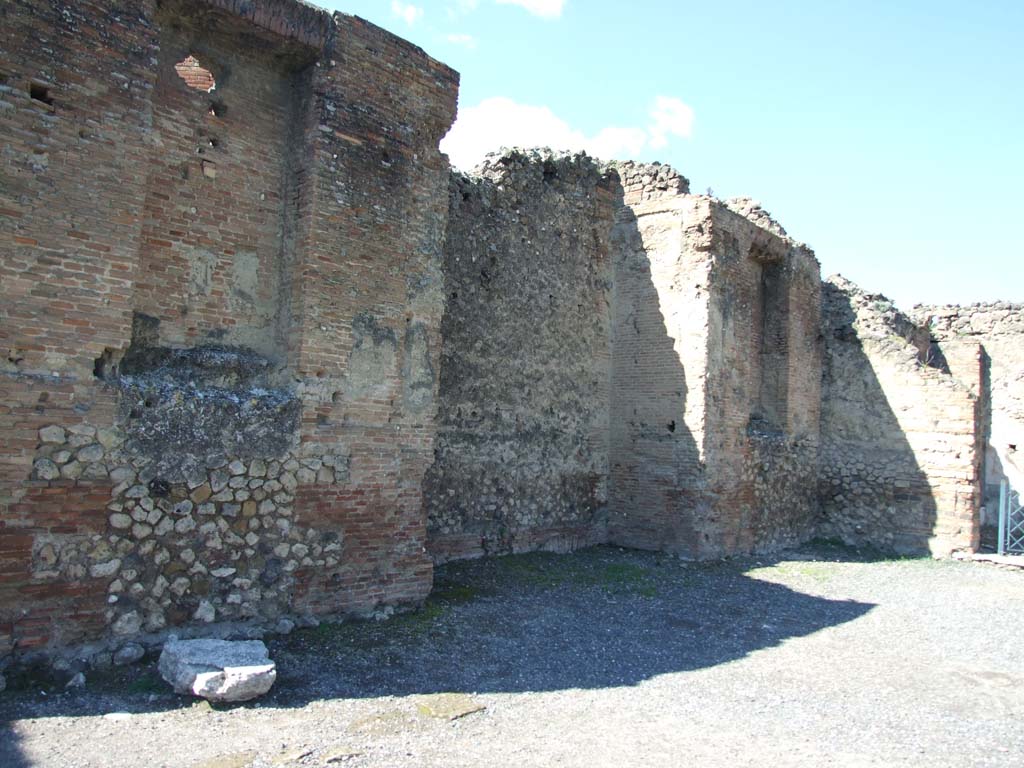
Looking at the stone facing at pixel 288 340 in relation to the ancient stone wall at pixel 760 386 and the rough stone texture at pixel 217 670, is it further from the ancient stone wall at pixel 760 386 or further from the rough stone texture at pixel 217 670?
the rough stone texture at pixel 217 670

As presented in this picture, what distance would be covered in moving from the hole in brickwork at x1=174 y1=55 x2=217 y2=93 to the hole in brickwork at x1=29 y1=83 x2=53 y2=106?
1.13 m

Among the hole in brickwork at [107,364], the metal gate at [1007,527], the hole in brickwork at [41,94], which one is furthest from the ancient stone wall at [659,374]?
the hole in brickwork at [41,94]

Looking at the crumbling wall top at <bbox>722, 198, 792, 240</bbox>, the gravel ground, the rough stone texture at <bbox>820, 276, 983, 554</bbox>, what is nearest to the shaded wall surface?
the gravel ground

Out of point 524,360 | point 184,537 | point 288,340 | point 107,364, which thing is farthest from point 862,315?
point 107,364

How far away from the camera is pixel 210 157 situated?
5.73 meters

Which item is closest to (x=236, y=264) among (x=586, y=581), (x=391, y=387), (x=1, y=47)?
(x=391, y=387)

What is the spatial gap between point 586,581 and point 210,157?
5.38 metres

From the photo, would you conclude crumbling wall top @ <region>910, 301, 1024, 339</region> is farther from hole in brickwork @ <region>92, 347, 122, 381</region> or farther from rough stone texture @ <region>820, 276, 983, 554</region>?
hole in brickwork @ <region>92, 347, 122, 381</region>

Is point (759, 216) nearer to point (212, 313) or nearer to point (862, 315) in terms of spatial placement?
point (862, 315)

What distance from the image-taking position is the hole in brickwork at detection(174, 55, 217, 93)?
5.67m

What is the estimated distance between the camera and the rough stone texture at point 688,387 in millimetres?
9961

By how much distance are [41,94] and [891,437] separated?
11723mm

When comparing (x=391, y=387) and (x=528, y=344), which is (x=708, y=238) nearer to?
(x=528, y=344)

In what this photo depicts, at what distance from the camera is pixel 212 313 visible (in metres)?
5.65
